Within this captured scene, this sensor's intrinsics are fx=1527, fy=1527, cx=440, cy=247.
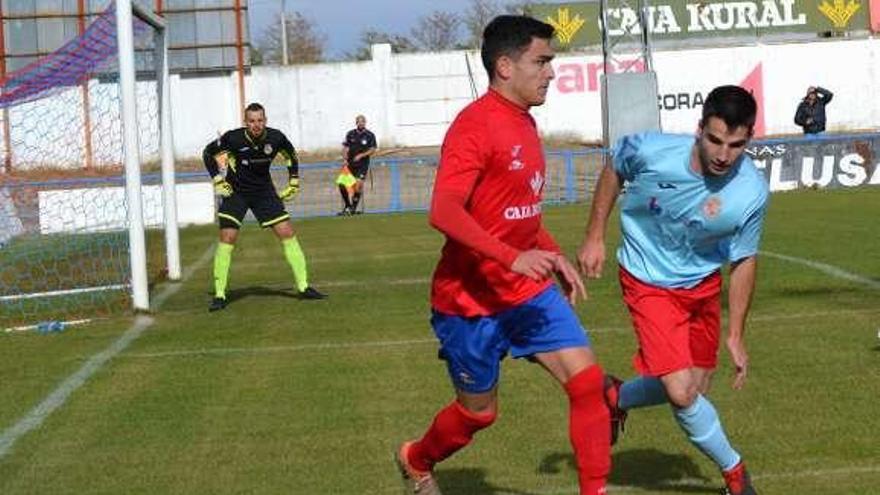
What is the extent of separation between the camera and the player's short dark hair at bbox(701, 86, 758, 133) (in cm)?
586

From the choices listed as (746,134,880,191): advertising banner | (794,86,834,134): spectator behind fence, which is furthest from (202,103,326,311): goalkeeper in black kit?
(794,86,834,134): spectator behind fence

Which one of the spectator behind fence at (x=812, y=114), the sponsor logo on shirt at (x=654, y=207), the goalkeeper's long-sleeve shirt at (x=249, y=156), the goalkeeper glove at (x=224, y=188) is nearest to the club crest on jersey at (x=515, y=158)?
the sponsor logo on shirt at (x=654, y=207)

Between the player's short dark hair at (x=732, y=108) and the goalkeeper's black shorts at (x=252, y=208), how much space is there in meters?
9.16

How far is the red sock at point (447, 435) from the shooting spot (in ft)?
20.4

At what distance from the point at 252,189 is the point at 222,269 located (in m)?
0.86

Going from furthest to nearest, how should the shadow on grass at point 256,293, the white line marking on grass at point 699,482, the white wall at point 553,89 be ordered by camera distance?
the white wall at point 553,89 → the shadow on grass at point 256,293 → the white line marking on grass at point 699,482

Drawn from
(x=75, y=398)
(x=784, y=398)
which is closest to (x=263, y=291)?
(x=75, y=398)

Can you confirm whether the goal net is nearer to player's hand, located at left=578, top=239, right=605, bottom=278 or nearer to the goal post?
the goal post

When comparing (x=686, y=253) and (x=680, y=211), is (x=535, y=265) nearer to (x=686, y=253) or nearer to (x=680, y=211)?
(x=680, y=211)

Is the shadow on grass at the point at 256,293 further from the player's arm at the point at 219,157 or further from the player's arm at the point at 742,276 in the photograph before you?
the player's arm at the point at 742,276

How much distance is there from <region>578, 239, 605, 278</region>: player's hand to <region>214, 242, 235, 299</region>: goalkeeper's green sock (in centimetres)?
846

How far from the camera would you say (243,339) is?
12070 mm

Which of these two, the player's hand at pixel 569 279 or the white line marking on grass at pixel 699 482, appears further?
the white line marking on grass at pixel 699 482

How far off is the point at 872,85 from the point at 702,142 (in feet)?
157
